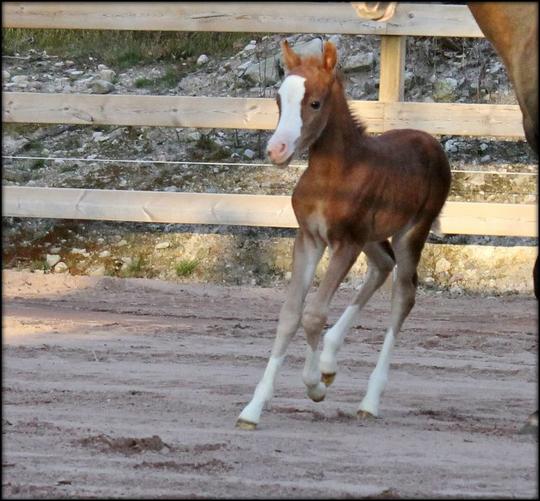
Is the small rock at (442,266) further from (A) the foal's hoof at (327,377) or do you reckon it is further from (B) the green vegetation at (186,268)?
(A) the foal's hoof at (327,377)

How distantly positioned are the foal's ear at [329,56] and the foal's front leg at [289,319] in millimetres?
715

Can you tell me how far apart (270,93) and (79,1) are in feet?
30.1

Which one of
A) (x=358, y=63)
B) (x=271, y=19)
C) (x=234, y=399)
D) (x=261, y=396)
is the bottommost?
(x=358, y=63)

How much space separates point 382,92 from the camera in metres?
8.29

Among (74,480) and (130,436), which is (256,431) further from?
(74,480)

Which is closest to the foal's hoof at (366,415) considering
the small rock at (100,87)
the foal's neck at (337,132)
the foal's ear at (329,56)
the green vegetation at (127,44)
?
the foal's neck at (337,132)

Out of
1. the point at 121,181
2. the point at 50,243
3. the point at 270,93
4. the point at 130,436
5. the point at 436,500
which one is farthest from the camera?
the point at 270,93

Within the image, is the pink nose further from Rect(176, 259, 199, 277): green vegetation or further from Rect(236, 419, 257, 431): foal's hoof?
Rect(176, 259, 199, 277): green vegetation

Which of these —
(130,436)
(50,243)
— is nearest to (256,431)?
(130,436)

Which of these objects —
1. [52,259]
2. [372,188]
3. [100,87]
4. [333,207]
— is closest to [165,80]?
[100,87]

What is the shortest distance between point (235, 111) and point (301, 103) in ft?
11.4

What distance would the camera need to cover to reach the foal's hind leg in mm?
5250

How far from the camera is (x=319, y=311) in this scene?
4.86m

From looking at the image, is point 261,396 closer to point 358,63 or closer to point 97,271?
point 97,271
